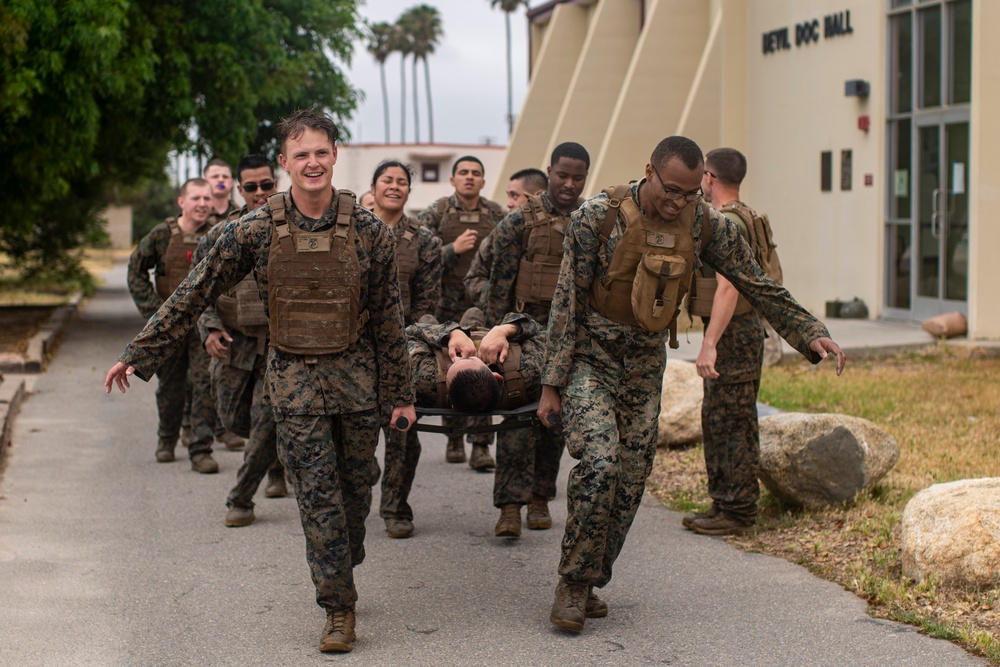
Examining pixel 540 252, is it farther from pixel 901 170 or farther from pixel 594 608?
pixel 901 170

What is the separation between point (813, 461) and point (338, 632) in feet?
10.7

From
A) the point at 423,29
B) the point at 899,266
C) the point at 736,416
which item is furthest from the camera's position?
the point at 423,29

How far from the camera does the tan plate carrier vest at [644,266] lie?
5.63 metres

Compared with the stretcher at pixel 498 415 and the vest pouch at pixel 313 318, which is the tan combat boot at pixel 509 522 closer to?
the stretcher at pixel 498 415

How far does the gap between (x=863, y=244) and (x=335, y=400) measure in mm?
14569

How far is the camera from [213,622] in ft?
19.2

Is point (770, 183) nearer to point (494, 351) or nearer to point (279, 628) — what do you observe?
point (494, 351)

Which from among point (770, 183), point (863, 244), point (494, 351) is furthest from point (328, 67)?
point (494, 351)

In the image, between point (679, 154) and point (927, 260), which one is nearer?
point (679, 154)

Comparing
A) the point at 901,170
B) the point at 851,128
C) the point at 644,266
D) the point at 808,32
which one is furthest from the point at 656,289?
the point at 808,32

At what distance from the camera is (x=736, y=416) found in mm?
7344

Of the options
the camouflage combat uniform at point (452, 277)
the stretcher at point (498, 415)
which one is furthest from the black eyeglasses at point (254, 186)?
the stretcher at point (498, 415)

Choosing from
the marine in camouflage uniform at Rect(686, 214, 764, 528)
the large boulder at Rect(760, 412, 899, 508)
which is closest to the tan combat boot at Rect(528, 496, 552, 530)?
the marine in camouflage uniform at Rect(686, 214, 764, 528)

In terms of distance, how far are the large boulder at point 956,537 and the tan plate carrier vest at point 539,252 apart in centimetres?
238
